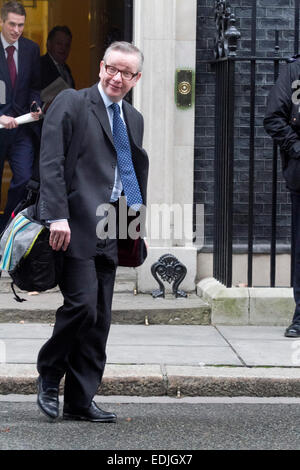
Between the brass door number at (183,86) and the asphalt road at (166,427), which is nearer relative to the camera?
the asphalt road at (166,427)

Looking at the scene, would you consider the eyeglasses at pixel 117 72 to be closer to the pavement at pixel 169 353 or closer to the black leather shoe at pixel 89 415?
the black leather shoe at pixel 89 415

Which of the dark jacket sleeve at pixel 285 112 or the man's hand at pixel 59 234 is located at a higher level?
the dark jacket sleeve at pixel 285 112

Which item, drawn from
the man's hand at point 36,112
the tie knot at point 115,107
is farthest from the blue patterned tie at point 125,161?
the man's hand at point 36,112

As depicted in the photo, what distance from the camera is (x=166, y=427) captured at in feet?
18.2

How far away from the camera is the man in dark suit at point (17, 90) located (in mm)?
9117

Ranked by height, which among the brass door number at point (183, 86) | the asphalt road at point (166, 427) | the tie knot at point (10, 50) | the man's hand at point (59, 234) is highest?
the tie knot at point (10, 50)

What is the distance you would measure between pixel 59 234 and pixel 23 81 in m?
4.24

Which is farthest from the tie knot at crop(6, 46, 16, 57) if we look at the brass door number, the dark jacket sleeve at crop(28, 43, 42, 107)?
the brass door number

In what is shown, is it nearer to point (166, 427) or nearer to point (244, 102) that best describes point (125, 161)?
point (166, 427)

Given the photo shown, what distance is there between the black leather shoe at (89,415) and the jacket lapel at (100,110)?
1427 mm

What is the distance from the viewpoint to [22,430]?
17.7 feet

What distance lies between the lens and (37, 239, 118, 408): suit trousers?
5391 millimetres

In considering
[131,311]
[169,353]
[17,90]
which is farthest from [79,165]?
[17,90]

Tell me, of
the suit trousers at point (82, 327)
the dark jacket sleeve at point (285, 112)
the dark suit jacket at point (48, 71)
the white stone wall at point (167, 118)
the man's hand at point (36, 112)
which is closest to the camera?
the suit trousers at point (82, 327)
